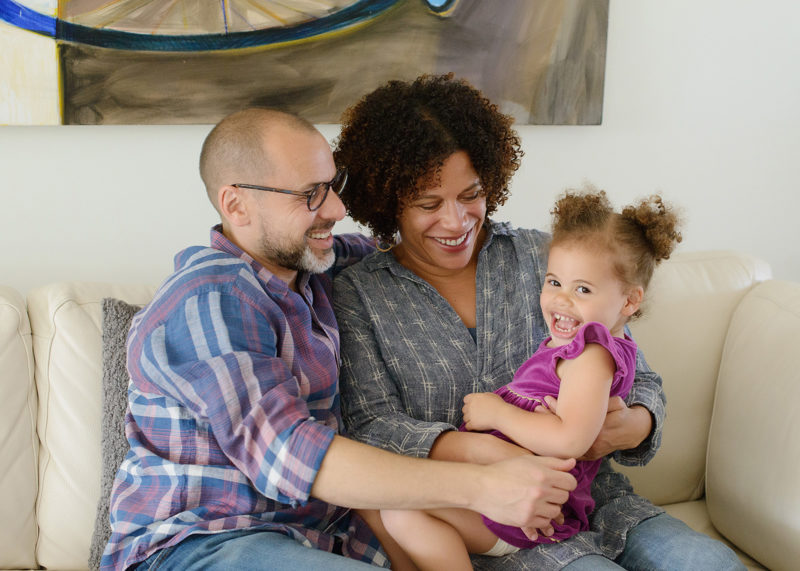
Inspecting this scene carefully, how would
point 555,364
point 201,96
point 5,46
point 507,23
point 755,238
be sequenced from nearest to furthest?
1. point 555,364
2. point 5,46
3. point 201,96
4. point 507,23
5. point 755,238

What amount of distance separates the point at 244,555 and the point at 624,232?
2.92 ft

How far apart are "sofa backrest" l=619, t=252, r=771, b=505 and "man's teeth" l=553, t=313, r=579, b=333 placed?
0.60 metres

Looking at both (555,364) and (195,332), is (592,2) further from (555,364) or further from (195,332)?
(195,332)

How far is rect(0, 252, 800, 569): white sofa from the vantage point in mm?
1682

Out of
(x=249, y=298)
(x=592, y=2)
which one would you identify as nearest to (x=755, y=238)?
(x=592, y=2)

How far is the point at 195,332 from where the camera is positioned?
4.13 ft

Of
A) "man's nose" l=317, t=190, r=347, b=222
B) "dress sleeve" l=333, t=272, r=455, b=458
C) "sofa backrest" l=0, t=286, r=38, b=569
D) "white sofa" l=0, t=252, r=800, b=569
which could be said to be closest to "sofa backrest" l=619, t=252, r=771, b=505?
"white sofa" l=0, t=252, r=800, b=569

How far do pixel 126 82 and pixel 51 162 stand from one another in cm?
30

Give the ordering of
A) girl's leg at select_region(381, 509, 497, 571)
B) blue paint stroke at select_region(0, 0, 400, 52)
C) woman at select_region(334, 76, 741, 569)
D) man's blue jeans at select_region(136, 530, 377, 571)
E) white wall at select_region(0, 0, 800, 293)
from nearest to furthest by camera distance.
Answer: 1. man's blue jeans at select_region(136, 530, 377, 571)
2. girl's leg at select_region(381, 509, 497, 571)
3. woman at select_region(334, 76, 741, 569)
4. blue paint stroke at select_region(0, 0, 400, 52)
5. white wall at select_region(0, 0, 800, 293)

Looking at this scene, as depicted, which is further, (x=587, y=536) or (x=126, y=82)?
(x=126, y=82)

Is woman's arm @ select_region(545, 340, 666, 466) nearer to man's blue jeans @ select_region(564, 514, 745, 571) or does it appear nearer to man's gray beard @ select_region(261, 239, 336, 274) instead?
man's blue jeans @ select_region(564, 514, 745, 571)

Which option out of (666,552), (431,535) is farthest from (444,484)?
(666,552)

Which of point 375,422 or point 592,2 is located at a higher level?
point 592,2

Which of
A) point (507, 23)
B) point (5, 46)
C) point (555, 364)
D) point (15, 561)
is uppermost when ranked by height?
point (507, 23)
